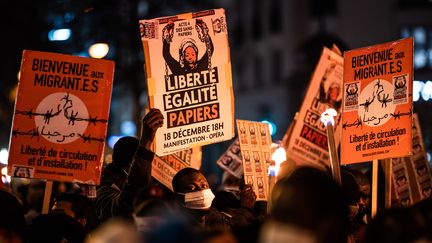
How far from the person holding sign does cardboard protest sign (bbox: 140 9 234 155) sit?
913mm

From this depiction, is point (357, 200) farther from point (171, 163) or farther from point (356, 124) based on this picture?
point (171, 163)

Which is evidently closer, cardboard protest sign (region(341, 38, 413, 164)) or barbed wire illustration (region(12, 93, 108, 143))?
barbed wire illustration (region(12, 93, 108, 143))

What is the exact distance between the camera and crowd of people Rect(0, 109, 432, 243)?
4.93 m

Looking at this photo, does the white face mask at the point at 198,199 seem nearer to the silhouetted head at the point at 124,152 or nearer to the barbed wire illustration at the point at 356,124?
the silhouetted head at the point at 124,152

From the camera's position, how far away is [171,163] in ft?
35.1

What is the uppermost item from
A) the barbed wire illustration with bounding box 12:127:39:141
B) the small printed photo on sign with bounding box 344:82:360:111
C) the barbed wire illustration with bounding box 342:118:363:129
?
the small printed photo on sign with bounding box 344:82:360:111

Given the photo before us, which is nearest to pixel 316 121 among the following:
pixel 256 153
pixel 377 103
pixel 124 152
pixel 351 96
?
pixel 256 153

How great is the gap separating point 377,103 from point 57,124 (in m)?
3.02

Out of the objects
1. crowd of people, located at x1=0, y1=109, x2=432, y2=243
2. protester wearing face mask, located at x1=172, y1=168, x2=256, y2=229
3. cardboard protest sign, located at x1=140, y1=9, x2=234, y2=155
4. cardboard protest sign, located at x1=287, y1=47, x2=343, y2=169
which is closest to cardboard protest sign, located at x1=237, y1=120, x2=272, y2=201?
crowd of people, located at x1=0, y1=109, x2=432, y2=243

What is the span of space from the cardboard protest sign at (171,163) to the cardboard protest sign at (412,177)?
9.51 ft

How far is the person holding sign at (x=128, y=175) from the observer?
7934 millimetres

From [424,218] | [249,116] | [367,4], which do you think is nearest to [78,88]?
[424,218]

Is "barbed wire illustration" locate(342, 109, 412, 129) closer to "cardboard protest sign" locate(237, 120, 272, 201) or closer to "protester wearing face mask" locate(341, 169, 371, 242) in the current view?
"protester wearing face mask" locate(341, 169, 371, 242)

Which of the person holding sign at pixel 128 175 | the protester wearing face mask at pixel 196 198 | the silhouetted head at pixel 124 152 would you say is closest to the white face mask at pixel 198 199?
the protester wearing face mask at pixel 196 198
